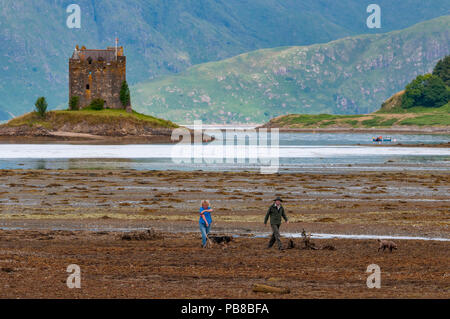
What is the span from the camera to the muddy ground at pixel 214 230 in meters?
19.5

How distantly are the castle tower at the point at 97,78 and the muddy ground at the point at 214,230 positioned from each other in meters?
91.7

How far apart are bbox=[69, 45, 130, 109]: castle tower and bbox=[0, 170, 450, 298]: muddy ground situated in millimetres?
91698

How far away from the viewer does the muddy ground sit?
64.1 ft

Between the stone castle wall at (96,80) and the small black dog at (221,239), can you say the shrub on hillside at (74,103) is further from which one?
the small black dog at (221,239)

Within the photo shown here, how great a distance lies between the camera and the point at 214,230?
2981 centimetres

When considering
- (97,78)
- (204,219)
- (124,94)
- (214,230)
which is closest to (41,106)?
(97,78)

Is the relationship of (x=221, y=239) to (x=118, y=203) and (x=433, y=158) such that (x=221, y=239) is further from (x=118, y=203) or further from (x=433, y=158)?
(x=433, y=158)

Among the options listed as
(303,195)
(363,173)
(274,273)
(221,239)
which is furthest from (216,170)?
(274,273)

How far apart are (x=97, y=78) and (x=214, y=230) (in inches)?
4607
